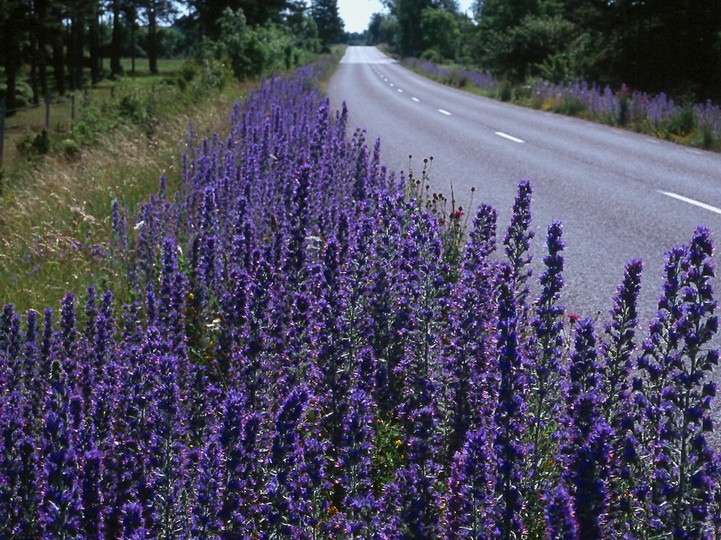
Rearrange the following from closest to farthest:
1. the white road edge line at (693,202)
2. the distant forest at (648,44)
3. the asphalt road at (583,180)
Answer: the asphalt road at (583,180) → the white road edge line at (693,202) → the distant forest at (648,44)

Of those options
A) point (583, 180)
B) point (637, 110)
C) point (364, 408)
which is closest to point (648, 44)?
point (637, 110)

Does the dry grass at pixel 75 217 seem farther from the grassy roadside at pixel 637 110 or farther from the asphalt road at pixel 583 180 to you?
the grassy roadside at pixel 637 110

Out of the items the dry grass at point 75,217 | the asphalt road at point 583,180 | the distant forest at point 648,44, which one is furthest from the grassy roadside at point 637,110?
the dry grass at point 75,217

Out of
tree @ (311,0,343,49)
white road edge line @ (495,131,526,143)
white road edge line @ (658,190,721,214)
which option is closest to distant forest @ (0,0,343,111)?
white road edge line @ (495,131,526,143)

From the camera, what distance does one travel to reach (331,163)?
23.4 ft

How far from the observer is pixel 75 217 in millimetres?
7836

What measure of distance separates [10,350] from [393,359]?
168cm

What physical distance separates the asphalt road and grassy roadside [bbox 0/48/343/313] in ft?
11.5

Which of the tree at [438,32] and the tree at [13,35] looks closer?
the tree at [13,35]

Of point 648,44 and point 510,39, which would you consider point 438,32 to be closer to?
point 510,39

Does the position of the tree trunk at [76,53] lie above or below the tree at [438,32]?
below

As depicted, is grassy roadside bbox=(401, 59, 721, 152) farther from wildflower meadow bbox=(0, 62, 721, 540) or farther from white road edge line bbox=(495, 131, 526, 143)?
wildflower meadow bbox=(0, 62, 721, 540)

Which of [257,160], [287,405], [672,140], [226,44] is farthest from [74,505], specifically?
[226,44]

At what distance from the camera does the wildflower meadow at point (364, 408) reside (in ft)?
7.72
